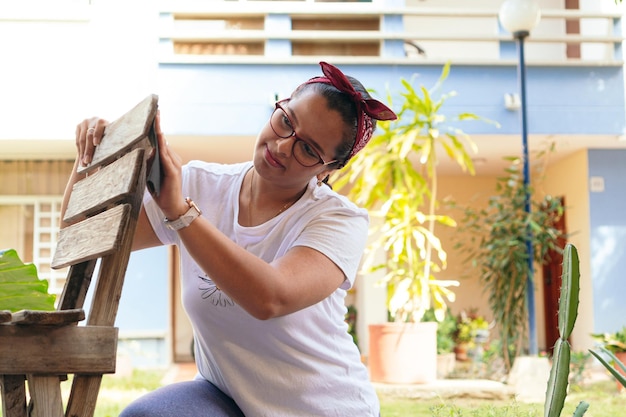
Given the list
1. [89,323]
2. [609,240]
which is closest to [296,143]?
[89,323]

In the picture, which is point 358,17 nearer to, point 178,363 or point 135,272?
point 135,272

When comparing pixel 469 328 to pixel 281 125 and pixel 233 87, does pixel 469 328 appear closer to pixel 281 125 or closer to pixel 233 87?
pixel 233 87

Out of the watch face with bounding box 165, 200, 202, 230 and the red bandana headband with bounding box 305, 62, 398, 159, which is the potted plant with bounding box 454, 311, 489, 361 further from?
the watch face with bounding box 165, 200, 202, 230

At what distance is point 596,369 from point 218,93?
13.5 feet

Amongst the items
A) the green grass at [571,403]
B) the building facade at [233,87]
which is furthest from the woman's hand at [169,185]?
the building facade at [233,87]

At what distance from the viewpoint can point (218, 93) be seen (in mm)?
7082

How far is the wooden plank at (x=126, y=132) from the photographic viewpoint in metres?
1.19

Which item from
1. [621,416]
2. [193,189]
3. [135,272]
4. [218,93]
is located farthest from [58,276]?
[193,189]

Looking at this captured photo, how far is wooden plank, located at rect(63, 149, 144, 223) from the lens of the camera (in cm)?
116

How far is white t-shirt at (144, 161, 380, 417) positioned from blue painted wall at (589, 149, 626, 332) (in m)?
6.58

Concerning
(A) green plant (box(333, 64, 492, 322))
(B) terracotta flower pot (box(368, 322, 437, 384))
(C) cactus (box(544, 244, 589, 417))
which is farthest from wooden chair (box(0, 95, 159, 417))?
(B) terracotta flower pot (box(368, 322, 437, 384))

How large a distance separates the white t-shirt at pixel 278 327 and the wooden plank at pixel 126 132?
198 millimetres

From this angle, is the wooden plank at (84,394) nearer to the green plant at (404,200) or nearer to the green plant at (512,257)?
the green plant at (404,200)

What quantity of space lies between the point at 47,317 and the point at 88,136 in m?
0.43
